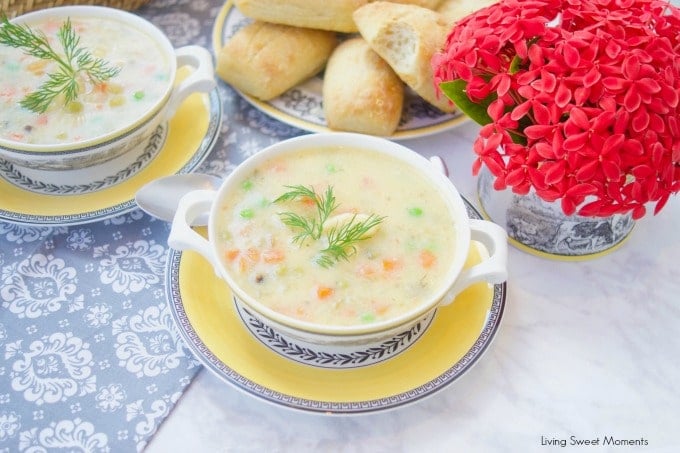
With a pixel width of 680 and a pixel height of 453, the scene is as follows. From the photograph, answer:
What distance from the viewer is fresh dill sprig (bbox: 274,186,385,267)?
1.14 meters

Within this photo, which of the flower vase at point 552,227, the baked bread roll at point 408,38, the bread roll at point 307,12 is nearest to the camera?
the flower vase at point 552,227

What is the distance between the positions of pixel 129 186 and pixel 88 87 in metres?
0.25

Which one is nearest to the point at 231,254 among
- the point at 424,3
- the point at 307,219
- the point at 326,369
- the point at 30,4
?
the point at 307,219

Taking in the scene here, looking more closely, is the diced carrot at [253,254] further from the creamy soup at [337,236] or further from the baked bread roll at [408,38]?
the baked bread roll at [408,38]

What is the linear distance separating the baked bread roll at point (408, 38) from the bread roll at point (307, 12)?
59 mm

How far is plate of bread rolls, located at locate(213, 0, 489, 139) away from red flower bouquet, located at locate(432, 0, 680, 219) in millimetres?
293

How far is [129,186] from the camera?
1.45 metres

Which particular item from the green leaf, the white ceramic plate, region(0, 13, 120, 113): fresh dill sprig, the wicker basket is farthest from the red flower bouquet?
the wicker basket

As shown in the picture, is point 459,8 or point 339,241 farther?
point 459,8

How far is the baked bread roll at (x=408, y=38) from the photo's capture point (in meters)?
1.54

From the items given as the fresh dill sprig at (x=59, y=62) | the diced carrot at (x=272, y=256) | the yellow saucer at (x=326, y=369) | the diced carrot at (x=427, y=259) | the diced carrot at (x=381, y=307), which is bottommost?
the yellow saucer at (x=326, y=369)

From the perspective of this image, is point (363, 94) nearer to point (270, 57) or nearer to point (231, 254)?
point (270, 57)

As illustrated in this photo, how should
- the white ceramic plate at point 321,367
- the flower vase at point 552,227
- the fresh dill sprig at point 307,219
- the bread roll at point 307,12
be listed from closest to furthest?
the white ceramic plate at point 321,367
the fresh dill sprig at point 307,219
the flower vase at point 552,227
the bread roll at point 307,12

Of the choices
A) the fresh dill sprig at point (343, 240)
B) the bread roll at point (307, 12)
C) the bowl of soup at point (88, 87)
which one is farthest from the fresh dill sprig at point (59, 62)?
the fresh dill sprig at point (343, 240)
